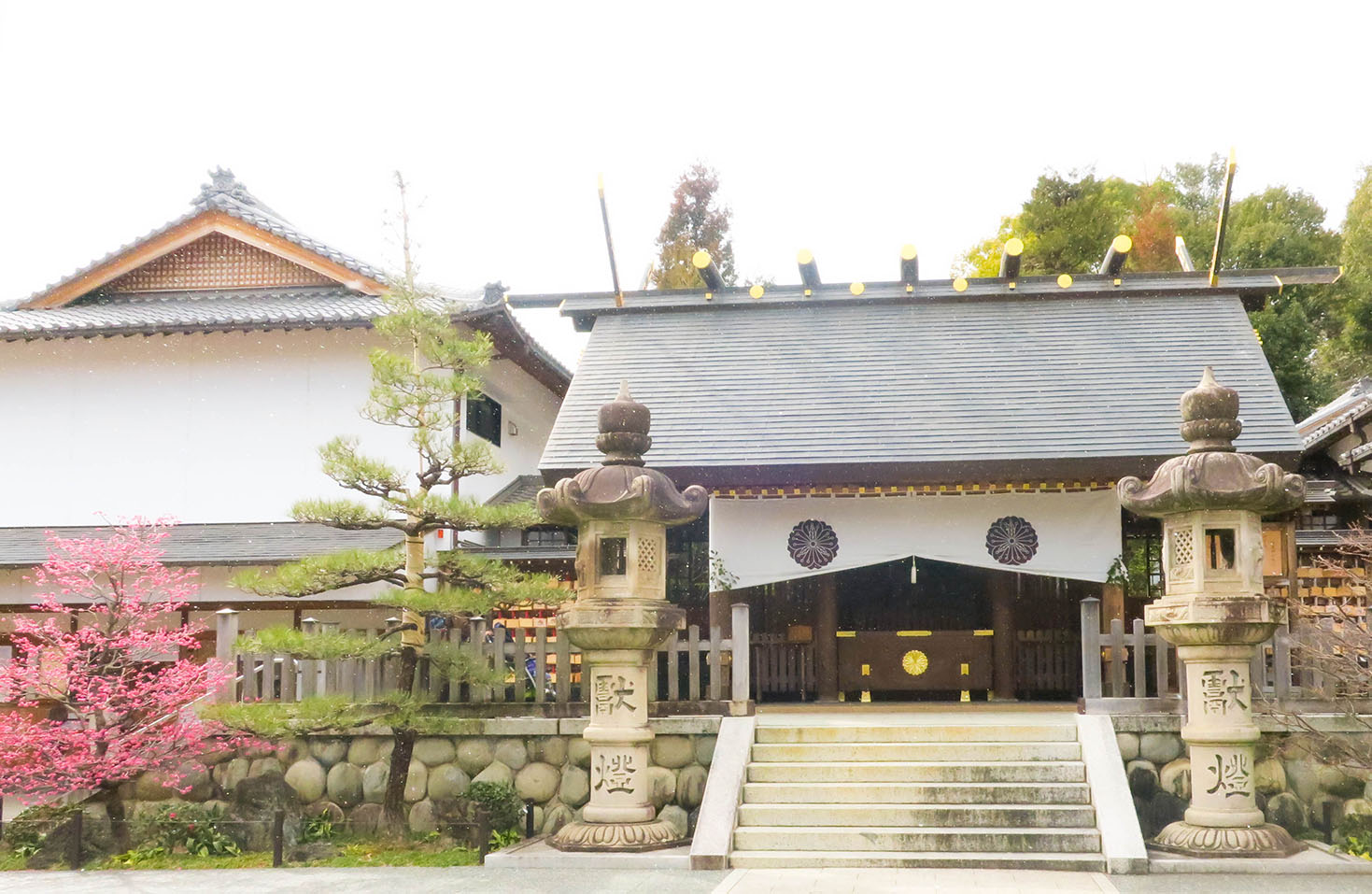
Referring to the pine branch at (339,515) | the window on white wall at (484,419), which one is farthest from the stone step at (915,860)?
the window on white wall at (484,419)

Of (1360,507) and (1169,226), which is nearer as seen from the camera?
(1360,507)

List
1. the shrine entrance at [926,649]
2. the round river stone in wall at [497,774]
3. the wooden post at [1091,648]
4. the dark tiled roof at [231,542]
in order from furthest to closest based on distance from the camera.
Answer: the dark tiled roof at [231,542]
the shrine entrance at [926,649]
the round river stone in wall at [497,774]
the wooden post at [1091,648]

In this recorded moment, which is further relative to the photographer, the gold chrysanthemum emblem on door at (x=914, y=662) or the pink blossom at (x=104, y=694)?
the gold chrysanthemum emblem on door at (x=914, y=662)

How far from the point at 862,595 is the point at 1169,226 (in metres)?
23.1

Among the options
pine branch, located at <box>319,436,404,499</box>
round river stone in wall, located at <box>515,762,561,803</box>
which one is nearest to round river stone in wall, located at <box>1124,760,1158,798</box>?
round river stone in wall, located at <box>515,762,561,803</box>

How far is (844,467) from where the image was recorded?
13.7 meters

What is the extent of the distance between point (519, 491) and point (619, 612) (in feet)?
31.1

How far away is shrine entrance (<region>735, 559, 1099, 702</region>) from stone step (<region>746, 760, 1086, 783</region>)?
436 centimetres

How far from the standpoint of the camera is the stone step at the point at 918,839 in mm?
9664

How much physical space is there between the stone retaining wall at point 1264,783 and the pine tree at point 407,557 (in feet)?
18.9

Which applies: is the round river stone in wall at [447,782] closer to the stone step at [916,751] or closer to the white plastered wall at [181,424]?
the stone step at [916,751]

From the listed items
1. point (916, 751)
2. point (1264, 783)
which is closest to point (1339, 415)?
point (1264, 783)

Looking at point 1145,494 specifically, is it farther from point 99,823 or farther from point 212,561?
point 212,561

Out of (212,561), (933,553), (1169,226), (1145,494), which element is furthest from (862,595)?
(1169,226)
